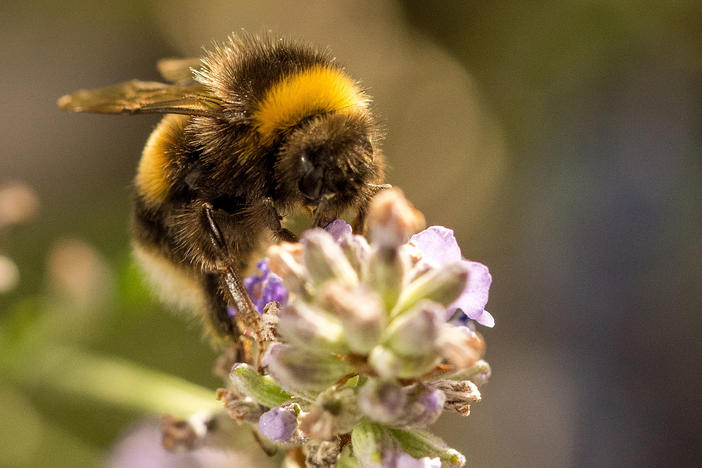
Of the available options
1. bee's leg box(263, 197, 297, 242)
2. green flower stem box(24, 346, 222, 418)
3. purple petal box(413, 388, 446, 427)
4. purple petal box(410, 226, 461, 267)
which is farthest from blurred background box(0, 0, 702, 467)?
purple petal box(413, 388, 446, 427)

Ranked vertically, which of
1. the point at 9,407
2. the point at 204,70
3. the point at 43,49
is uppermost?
the point at 43,49

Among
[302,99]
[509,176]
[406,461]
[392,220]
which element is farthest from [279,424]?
[509,176]

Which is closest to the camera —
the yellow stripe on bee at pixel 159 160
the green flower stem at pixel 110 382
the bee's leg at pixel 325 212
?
the bee's leg at pixel 325 212

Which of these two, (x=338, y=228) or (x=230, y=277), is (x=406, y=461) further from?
(x=230, y=277)

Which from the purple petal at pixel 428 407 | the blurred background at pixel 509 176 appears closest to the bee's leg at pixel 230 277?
the purple petal at pixel 428 407

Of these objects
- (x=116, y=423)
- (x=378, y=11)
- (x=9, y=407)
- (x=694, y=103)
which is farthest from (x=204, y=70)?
(x=694, y=103)

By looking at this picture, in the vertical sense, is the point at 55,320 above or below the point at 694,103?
below

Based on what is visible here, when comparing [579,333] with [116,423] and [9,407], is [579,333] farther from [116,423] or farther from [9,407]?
[9,407]

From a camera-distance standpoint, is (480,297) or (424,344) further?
(480,297)

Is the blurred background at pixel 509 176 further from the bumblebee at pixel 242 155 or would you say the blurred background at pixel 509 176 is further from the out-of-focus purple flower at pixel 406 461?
the out-of-focus purple flower at pixel 406 461
